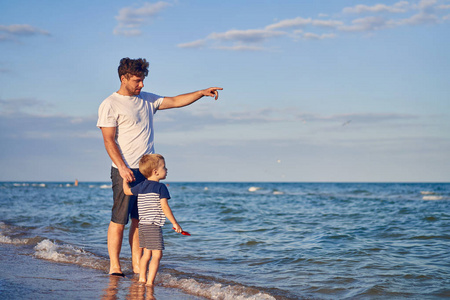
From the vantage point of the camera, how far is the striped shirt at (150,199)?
3.78 m

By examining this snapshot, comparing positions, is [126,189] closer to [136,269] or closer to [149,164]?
[149,164]

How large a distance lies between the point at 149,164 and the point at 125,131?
1.61 ft

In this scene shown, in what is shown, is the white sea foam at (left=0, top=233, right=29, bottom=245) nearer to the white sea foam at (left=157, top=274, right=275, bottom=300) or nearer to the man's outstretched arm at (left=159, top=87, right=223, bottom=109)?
the white sea foam at (left=157, top=274, right=275, bottom=300)

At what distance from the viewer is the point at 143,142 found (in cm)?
419

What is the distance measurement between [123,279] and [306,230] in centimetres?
504

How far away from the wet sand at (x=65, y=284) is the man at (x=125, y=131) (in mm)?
367

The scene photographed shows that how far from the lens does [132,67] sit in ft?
13.3

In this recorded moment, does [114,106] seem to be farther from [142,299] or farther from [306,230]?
[306,230]

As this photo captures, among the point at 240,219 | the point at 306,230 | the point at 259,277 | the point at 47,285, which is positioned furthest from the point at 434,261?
the point at 240,219

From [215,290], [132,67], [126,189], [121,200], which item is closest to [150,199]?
[126,189]

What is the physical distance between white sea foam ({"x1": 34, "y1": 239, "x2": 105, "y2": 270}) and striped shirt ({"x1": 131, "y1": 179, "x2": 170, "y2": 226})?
142 centimetres

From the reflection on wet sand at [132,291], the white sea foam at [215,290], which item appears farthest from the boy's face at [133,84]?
the white sea foam at [215,290]

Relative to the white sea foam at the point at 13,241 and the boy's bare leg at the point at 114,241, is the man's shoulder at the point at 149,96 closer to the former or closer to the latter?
the boy's bare leg at the point at 114,241

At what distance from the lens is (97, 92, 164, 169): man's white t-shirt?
13.3 feet
